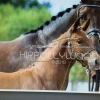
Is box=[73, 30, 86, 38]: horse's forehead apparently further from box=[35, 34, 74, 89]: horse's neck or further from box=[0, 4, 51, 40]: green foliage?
box=[0, 4, 51, 40]: green foliage

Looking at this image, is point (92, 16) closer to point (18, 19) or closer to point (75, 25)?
point (75, 25)

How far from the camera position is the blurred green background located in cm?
202

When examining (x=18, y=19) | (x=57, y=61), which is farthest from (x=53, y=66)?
(x=18, y=19)

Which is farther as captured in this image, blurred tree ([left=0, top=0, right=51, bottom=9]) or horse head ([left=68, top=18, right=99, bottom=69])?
blurred tree ([left=0, top=0, right=51, bottom=9])

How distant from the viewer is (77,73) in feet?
6.53

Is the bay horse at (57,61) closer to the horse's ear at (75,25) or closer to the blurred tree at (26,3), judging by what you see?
the horse's ear at (75,25)

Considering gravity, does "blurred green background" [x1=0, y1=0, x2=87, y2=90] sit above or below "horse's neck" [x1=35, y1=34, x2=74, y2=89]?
above

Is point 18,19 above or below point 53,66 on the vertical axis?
above

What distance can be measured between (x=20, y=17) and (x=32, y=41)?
0.25 m

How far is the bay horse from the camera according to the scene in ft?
6.26

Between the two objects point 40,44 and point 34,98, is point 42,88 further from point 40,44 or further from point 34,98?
point 40,44

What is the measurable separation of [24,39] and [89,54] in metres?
0.57

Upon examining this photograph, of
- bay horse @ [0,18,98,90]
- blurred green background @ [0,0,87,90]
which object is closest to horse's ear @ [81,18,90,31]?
bay horse @ [0,18,98,90]

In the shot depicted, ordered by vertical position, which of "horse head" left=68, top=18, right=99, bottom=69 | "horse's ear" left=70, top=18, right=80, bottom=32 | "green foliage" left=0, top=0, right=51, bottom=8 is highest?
"green foliage" left=0, top=0, right=51, bottom=8
